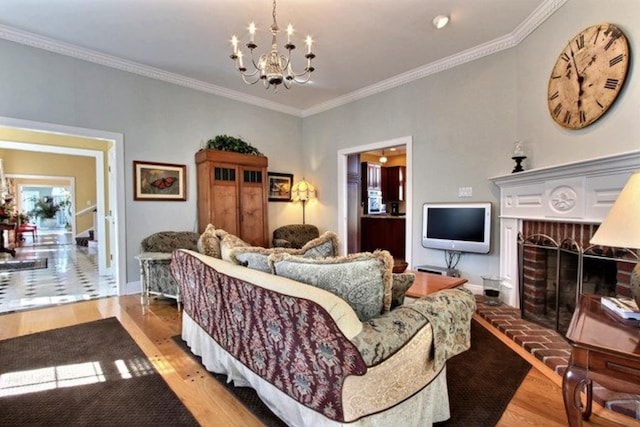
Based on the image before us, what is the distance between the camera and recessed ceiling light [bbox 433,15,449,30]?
10.3ft

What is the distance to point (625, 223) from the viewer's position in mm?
1256

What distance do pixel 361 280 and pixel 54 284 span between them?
5312mm

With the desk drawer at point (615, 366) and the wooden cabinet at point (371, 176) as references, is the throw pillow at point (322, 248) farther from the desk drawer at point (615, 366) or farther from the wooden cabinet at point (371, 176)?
the wooden cabinet at point (371, 176)

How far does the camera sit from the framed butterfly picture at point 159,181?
4273 millimetres

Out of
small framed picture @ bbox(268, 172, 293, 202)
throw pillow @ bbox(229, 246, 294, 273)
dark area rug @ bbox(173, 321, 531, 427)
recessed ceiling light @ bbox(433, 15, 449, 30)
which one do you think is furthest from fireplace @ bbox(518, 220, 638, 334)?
small framed picture @ bbox(268, 172, 293, 202)

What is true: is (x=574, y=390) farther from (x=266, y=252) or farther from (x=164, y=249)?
(x=164, y=249)

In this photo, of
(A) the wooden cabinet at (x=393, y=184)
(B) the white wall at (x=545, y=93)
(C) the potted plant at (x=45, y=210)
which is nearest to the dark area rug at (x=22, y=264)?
(A) the wooden cabinet at (x=393, y=184)

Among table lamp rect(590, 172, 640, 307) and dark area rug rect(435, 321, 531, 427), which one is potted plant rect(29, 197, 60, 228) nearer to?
dark area rug rect(435, 321, 531, 427)

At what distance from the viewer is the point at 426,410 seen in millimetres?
1565

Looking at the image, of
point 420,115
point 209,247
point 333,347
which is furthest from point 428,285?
point 420,115

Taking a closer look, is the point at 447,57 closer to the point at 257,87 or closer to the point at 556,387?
the point at 257,87

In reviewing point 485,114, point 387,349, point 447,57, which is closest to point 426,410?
point 387,349

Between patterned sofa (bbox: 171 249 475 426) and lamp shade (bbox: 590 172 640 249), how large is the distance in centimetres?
73

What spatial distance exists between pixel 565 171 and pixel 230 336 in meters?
2.81
